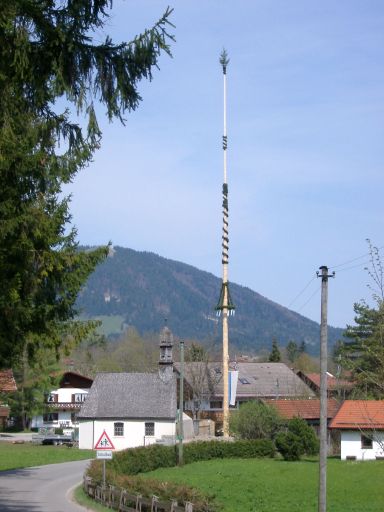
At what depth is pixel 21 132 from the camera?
12.7 meters

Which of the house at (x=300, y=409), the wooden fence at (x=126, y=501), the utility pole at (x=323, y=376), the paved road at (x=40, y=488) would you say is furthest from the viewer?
the house at (x=300, y=409)

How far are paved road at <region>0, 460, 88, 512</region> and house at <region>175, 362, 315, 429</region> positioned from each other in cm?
3492

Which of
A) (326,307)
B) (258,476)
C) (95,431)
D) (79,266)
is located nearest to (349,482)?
(258,476)

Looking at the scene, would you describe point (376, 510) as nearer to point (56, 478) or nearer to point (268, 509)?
point (268, 509)

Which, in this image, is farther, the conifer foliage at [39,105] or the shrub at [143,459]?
the shrub at [143,459]

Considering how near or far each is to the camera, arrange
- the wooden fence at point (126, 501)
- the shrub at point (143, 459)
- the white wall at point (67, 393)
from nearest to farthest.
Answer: the wooden fence at point (126, 501), the shrub at point (143, 459), the white wall at point (67, 393)

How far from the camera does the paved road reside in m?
27.5

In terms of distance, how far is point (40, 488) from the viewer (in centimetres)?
3556

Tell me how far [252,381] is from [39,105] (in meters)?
90.0

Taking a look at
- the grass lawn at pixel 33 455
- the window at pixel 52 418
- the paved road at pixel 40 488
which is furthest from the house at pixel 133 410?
the window at pixel 52 418

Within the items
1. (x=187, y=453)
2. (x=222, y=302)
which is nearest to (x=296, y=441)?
(x=187, y=453)

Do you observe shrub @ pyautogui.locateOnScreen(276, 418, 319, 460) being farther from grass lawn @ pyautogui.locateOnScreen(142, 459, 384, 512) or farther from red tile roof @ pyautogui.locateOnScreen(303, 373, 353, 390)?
red tile roof @ pyautogui.locateOnScreen(303, 373, 353, 390)

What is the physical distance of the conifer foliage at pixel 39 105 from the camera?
11.1 m

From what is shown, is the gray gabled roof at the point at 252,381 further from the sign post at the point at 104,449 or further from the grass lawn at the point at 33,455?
the sign post at the point at 104,449
